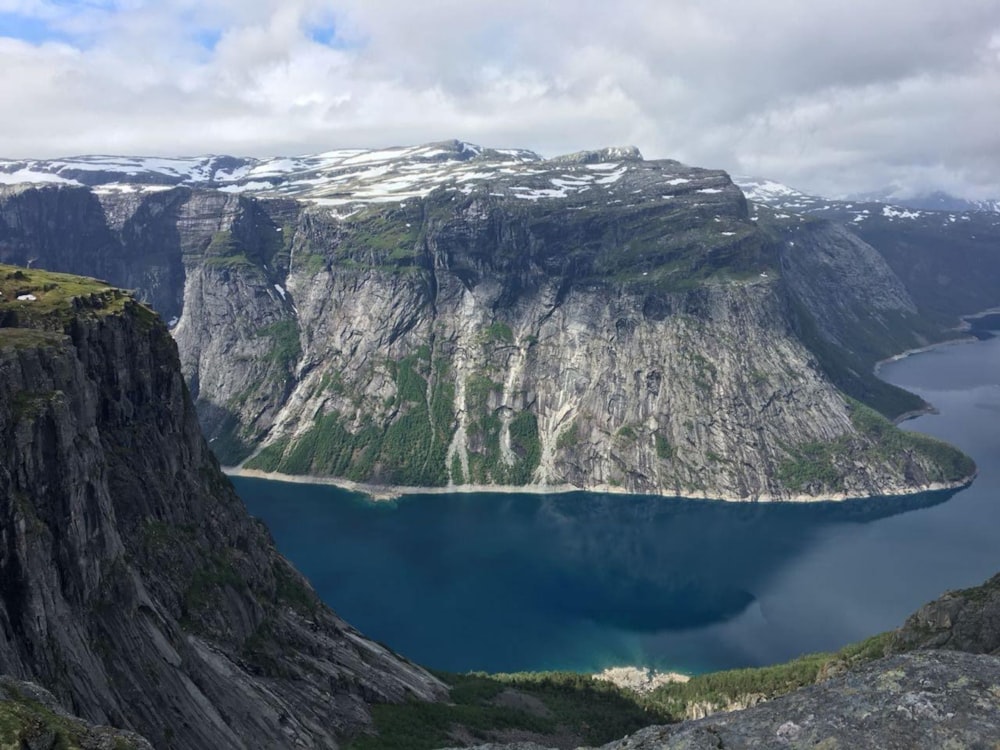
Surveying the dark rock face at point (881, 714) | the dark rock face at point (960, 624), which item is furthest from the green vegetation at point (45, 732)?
the dark rock face at point (960, 624)

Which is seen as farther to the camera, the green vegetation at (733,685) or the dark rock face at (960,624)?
the green vegetation at (733,685)

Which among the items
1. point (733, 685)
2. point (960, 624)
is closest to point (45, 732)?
point (960, 624)

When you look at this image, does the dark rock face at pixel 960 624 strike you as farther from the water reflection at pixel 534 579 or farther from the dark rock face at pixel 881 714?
the water reflection at pixel 534 579

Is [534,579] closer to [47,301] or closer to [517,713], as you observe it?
[517,713]

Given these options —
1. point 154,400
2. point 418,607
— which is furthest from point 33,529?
point 418,607

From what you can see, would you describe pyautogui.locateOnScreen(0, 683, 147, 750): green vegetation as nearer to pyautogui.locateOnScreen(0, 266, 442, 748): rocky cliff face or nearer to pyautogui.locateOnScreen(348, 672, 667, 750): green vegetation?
pyautogui.locateOnScreen(0, 266, 442, 748): rocky cliff face

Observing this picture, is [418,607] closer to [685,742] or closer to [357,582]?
[357,582]

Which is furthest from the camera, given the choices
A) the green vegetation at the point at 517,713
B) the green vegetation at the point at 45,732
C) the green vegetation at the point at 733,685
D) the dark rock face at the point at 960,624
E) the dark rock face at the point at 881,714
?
the green vegetation at the point at 733,685

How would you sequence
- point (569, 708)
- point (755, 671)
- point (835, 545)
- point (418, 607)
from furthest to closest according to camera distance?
1. point (835, 545)
2. point (418, 607)
3. point (755, 671)
4. point (569, 708)
